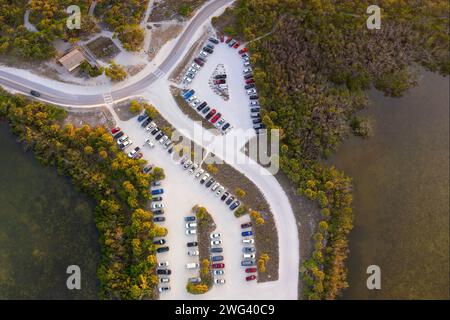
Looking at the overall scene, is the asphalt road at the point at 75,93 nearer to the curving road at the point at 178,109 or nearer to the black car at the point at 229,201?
the curving road at the point at 178,109

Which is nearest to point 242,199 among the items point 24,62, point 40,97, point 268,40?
point 268,40

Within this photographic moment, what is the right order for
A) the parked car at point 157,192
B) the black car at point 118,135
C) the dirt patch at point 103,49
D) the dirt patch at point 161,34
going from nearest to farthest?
the parked car at point 157,192 < the black car at point 118,135 < the dirt patch at point 103,49 < the dirt patch at point 161,34

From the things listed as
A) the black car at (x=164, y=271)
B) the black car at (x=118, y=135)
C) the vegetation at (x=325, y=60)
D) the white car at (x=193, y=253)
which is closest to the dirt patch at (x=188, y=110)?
the vegetation at (x=325, y=60)

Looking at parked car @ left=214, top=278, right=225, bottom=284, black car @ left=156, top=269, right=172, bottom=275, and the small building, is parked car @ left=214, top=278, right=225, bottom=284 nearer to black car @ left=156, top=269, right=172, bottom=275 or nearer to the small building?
black car @ left=156, top=269, right=172, bottom=275

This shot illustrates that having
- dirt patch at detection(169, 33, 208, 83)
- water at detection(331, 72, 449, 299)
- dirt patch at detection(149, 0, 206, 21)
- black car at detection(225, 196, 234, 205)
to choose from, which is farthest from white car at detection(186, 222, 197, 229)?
dirt patch at detection(149, 0, 206, 21)

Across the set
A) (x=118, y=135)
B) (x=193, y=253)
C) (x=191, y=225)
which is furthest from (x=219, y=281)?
(x=118, y=135)

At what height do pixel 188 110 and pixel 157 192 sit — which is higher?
pixel 188 110

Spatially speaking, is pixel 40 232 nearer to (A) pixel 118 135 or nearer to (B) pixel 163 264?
(A) pixel 118 135
